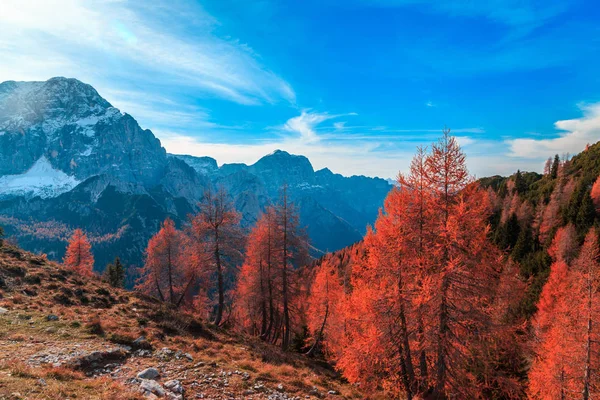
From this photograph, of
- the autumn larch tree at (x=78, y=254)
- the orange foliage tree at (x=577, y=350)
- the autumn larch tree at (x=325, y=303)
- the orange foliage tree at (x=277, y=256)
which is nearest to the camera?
the orange foliage tree at (x=577, y=350)

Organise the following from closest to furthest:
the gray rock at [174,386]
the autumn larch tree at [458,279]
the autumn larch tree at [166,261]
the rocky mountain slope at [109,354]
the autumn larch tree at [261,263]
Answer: the rocky mountain slope at [109,354], the gray rock at [174,386], the autumn larch tree at [458,279], the autumn larch tree at [261,263], the autumn larch tree at [166,261]

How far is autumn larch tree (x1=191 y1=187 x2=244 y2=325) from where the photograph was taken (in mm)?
24109

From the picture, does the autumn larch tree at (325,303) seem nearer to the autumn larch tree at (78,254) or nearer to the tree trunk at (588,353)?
the tree trunk at (588,353)

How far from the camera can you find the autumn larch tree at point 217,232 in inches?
949

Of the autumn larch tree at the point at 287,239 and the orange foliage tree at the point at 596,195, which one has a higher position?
the orange foliage tree at the point at 596,195

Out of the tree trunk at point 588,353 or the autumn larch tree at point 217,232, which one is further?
the autumn larch tree at point 217,232

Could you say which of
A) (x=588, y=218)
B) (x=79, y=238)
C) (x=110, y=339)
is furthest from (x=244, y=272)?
(x=588, y=218)

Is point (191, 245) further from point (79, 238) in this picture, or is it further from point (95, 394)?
point (79, 238)

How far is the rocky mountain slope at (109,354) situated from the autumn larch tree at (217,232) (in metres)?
5.37

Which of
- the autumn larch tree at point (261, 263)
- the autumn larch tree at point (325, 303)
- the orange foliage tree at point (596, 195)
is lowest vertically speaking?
the autumn larch tree at point (325, 303)

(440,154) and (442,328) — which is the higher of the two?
(440,154)

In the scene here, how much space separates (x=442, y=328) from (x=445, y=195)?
215 inches

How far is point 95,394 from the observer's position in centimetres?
781

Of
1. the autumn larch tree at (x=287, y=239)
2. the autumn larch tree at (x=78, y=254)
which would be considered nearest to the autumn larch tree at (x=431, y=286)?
the autumn larch tree at (x=287, y=239)
